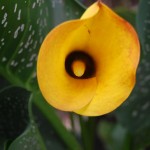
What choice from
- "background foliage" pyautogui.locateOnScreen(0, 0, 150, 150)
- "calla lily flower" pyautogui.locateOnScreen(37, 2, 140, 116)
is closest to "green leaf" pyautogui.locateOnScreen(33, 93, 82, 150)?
"background foliage" pyautogui.locateOnScreen(0, 0, 150, 150)

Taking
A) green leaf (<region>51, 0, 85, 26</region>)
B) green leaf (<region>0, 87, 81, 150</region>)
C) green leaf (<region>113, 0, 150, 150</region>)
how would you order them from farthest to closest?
green leaf (<region>113, 0, 150, 150</region>) < green leaf (<region>51, 0, 85, 26</region>) < green leaf (<region>0, 87, 81, 150</region>)

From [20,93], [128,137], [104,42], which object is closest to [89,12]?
[104,42]

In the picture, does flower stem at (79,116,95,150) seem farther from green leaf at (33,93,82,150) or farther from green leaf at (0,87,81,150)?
green leaf at (0,87,81,150)

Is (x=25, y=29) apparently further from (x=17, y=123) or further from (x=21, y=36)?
(x=17, y=123)

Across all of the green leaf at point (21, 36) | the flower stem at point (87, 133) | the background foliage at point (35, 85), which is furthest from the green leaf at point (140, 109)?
the green leaf at point (21, 36)

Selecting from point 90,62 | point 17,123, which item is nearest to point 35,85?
point 17,123
